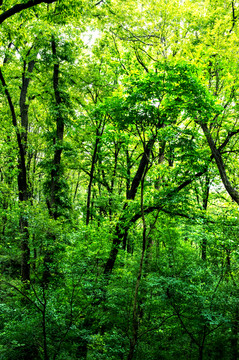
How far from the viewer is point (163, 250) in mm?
7863

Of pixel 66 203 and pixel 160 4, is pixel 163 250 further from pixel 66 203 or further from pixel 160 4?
pixel 160 4

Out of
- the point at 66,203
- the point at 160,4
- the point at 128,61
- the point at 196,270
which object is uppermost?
the point at 160,4

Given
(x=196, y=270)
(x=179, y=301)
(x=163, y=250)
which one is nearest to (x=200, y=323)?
(x=179, y=301)

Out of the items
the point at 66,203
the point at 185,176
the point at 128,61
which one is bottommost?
the point at 66,203

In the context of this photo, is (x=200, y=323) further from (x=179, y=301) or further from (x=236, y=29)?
(x=236, y=29)

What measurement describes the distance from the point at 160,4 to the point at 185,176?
7544 millimetres

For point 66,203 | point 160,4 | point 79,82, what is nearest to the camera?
point 160,4

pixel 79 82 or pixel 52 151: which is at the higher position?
pixel 79 82

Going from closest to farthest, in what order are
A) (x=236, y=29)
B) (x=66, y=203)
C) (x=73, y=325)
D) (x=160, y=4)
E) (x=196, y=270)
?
1. (x=73, y=325)
2. (x=196, y=270)
3. (x=236, y=29)
4. (x=160, y=4)
5. (x=66, y=203)

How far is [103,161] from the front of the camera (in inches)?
618

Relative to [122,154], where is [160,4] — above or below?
above

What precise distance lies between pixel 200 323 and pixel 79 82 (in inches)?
484

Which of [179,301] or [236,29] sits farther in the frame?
[236,29]

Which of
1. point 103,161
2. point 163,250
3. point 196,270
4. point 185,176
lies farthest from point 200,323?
point 103,161
